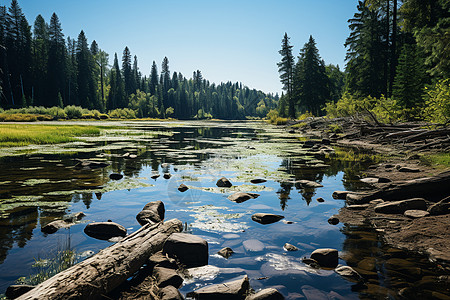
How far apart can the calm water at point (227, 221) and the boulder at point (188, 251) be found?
20 centimetres

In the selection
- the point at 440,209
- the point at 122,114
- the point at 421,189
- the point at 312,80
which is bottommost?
the point at 440,209

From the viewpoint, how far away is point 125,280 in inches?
138

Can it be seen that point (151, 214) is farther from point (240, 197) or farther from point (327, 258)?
point (327, 258)

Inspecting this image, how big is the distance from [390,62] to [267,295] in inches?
1349

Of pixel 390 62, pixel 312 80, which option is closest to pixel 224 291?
pixel 390 62

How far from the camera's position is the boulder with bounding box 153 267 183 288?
11.2 feet

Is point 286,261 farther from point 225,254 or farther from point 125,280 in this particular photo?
point 125,280

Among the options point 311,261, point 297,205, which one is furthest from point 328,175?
point 311,261

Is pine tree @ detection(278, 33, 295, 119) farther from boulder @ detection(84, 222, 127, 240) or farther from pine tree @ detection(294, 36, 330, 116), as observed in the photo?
boulder @ detection(84, 222, 127, 240)

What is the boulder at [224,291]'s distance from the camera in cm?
321

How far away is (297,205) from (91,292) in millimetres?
5309

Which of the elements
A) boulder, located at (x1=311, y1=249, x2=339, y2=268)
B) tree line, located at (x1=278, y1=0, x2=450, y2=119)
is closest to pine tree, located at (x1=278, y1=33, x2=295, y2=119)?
tree line, located at (x1=278, y1=0, x2=450, y2=119)

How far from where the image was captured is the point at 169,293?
316 cm

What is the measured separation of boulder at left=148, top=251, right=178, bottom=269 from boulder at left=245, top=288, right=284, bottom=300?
130 cm
